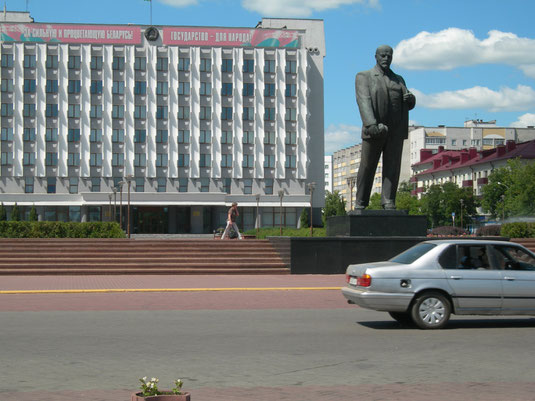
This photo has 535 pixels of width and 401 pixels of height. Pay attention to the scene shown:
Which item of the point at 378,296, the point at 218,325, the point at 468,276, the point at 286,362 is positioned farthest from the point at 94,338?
the point at 468,276

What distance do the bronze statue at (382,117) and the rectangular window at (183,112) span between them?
62.8 meters

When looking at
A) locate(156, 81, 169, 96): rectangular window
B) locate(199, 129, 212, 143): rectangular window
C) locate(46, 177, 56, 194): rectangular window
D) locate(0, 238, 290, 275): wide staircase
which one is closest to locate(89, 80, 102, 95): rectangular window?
locate(156, 81, 169, 96): rectangular window

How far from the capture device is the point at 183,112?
3265 inches

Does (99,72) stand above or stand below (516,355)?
above

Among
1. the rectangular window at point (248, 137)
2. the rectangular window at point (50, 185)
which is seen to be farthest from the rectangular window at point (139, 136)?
the rectangular window at point (248, 137)

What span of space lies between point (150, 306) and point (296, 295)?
3851mm

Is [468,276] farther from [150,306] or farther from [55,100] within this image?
[55,100]

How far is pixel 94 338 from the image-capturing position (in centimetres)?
1044

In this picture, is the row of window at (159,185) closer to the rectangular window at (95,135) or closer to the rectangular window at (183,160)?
the rectangular window at (183,160)

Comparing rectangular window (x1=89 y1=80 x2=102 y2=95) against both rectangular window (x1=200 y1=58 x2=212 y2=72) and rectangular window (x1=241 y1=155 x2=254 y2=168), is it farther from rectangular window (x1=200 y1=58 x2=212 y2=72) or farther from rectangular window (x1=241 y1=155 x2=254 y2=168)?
rectangular window (x1=241 y1=155 x2=254 y2=168)

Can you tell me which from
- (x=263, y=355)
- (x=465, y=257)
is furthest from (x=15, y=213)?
(x=263, y=355)

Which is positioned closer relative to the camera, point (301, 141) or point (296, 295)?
point (296, 295)

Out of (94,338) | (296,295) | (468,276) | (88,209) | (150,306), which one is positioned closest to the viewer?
(94,338)

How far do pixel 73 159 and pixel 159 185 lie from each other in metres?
9.95
